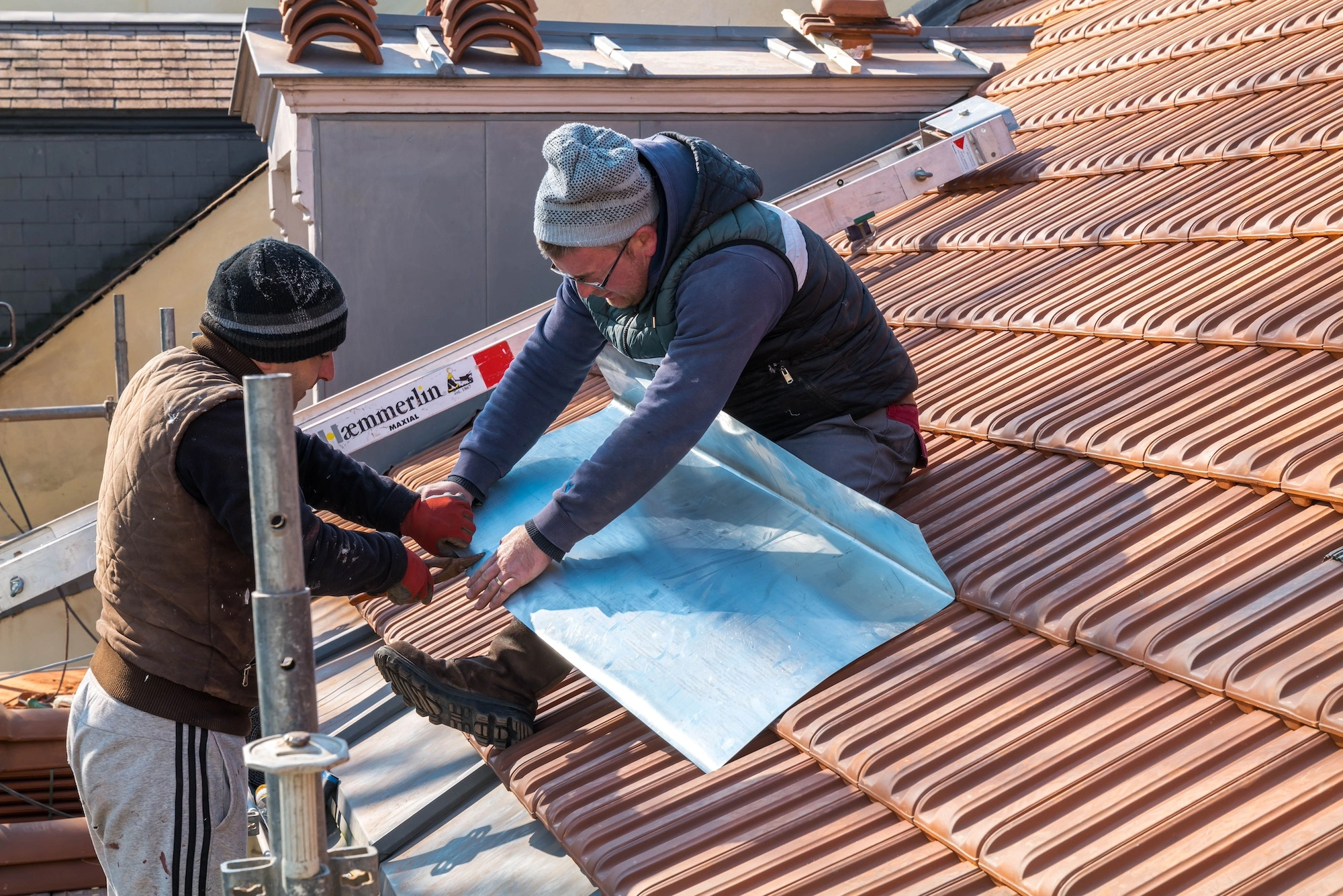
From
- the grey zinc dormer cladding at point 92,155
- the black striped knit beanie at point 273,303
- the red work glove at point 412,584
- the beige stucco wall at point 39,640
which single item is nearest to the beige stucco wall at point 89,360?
the grey zinc dormer cladding at point 92,155

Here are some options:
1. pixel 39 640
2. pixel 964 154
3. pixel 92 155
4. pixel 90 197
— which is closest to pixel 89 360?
pixel 90 197

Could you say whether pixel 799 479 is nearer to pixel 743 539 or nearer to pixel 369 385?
pixel 743 539

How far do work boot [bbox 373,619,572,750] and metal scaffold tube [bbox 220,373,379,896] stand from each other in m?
0.88

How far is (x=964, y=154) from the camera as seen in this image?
4969 mm

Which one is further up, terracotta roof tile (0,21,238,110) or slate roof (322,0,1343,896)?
terracotta roof tile (0,21,238,110)

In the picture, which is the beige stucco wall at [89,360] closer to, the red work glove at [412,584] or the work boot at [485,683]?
the red work glove at [412,584]

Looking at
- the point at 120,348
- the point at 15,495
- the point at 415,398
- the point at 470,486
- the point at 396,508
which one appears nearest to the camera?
the point at 396,508

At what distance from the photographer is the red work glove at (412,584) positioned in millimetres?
2703

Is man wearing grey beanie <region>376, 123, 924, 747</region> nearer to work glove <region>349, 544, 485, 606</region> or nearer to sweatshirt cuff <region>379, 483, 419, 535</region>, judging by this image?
work glove <region>349, 544, 485, 606</region>

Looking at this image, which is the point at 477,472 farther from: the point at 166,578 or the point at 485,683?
the point at 166,578

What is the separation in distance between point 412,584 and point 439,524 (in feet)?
0.80

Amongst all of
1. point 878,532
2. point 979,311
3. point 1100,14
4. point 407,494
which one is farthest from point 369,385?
point 1100,14

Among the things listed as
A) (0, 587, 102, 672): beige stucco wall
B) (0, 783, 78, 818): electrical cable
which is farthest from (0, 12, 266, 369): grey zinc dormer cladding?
(0, 783, 78, 818): electrical cable

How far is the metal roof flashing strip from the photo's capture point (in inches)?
91.9
